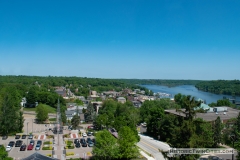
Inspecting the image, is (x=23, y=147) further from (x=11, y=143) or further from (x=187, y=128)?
(x=187, y=128)

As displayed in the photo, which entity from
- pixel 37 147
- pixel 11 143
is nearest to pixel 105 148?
pixel 37 147

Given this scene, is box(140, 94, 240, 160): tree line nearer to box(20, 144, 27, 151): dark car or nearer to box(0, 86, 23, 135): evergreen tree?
box(20, 144, 27, 151): dark car

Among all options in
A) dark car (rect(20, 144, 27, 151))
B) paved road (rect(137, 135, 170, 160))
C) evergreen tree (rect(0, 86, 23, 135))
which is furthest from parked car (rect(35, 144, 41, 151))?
paved road (rect(137, 135, 170, 160))

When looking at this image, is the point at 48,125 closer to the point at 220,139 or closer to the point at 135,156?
the point at 135,156

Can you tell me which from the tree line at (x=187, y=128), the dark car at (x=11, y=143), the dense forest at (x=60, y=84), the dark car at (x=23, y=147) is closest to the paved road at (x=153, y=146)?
the tree line at (x=187, y=128)

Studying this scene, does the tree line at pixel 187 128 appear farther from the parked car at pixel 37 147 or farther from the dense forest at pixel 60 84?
the dense forest at pixel 60 84

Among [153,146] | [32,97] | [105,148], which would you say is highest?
[32,97]

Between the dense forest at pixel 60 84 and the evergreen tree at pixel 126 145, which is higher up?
the dense forest at pixel 60 84

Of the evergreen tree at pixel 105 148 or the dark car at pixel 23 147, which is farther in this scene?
the dark car at pixel 23 147

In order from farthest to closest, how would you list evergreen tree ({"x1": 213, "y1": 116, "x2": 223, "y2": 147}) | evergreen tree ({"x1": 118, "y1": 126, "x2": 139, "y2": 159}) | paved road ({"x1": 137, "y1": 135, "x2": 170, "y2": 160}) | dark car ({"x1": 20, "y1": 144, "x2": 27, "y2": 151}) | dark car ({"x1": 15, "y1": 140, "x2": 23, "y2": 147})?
dark car ({"x1": 15, "y1": 140, "x2": 23, "y2": 147}), dark car ({"x1": 20, "y1": 144, "x2": 27, "y2": 151}), evergreen tree ({"x1": 213, "y1": 116, "x2": 223, "y2": 147}), paved road ({"x1": 137, "y1": 135, "x2": 170, "y2": 160}), evergreen tree ({"x1": 118, "y1": 126, "x2": 139, "y2": 159})
